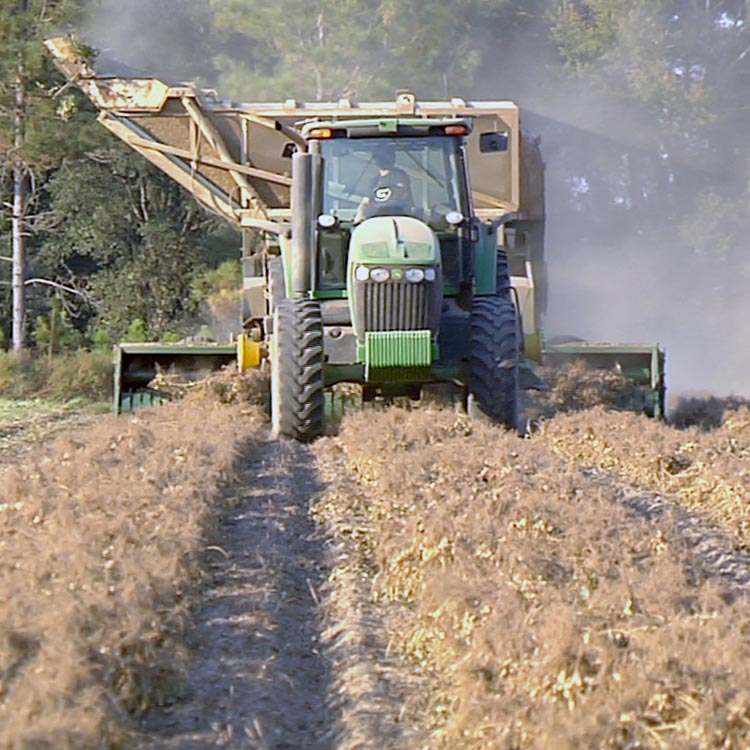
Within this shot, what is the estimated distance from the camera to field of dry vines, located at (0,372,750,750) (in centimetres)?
329

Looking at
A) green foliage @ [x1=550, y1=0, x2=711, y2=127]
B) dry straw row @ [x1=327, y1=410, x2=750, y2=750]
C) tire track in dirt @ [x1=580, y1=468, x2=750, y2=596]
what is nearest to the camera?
dry straw row @ [x1=327, y1=410, x2=750, y2=750]

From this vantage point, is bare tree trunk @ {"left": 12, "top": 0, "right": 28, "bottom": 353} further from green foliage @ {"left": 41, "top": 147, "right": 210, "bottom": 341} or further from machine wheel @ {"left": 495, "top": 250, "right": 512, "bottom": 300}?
machine wheel @ {"left": 495, "top": 250, "right": 512, "bottom": 300}

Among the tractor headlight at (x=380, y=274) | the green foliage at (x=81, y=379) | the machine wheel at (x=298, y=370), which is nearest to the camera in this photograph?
the tractor headlight at (x=380, y=274)

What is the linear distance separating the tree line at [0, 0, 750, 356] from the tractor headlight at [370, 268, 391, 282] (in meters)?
9.65

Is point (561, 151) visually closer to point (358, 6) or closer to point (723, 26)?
point (723, 26)

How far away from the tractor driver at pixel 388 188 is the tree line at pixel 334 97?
879cm

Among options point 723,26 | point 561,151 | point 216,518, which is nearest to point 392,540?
point 216,518

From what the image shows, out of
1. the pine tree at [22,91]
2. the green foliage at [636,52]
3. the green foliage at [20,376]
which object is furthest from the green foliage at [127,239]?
the green foliage at [636,52]

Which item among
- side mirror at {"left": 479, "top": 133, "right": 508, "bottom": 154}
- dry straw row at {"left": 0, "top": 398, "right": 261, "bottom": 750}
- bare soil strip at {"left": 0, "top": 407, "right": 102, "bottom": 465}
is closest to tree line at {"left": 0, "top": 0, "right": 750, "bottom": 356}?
bare soil strip at {"left": 0, "top": 407, "right": 102, "bottom": 465}

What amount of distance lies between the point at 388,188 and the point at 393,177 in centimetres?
9

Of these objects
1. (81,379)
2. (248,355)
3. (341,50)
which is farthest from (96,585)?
(341,50)

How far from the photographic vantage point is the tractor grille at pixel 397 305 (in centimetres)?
904

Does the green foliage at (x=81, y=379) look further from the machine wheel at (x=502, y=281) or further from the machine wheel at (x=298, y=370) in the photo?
the machine wheel at (x=298, y=370)

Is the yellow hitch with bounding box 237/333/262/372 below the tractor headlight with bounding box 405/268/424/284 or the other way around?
below
